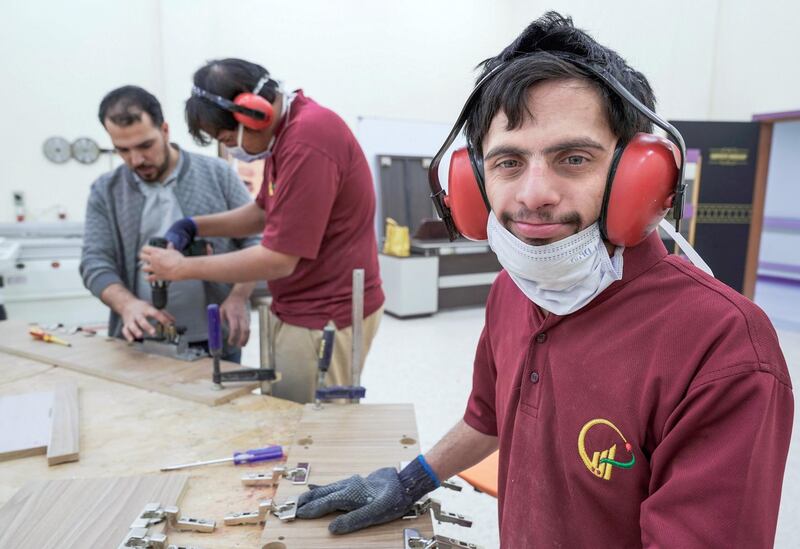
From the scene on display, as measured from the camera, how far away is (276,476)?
42.0 inches

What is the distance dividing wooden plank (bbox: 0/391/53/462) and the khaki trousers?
630mm

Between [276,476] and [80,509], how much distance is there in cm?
34

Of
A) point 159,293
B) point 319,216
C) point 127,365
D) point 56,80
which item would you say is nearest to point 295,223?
point 319,216

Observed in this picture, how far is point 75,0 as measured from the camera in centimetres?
426

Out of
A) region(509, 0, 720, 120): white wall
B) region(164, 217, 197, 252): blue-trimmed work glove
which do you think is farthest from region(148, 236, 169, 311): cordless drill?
region(509, 0, 720, 120): white wall

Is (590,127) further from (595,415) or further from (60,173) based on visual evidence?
(60,173)

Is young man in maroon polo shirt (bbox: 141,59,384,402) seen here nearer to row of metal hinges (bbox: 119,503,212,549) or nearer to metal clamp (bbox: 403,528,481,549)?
row of metal hinges (bbox: 119,503,212,549)

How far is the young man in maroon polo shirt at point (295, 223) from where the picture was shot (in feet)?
4.88

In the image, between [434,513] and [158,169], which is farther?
[158,169]

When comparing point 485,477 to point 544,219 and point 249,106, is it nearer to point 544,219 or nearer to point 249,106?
point 544,219

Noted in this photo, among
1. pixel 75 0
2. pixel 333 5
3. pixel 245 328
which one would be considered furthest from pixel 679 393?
pixel 333 5

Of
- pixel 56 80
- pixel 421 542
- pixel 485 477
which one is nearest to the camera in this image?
pixel 421 542

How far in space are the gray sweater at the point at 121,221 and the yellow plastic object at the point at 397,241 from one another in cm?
323

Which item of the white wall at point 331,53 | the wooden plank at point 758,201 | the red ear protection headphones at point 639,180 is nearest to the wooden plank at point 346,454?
the red ear protection headphones at point 639,180
